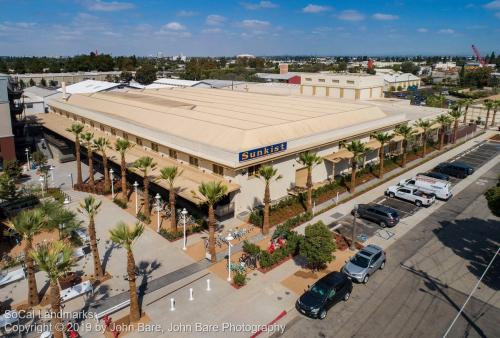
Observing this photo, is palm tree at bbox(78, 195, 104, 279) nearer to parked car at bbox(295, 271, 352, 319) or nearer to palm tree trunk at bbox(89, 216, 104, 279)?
palm tree trunk at bbox(89, 216, 104, 279)

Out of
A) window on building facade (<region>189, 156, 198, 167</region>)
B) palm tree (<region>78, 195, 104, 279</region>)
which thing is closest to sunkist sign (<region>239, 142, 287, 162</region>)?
window on building facade (<region>189, 156, 198, 167</region>)

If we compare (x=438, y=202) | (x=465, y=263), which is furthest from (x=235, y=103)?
(x=465, y=263)

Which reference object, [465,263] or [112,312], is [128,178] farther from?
[465,263]

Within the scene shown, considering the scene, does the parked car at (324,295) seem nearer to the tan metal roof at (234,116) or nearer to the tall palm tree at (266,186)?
the tall palm tree at (266,186)

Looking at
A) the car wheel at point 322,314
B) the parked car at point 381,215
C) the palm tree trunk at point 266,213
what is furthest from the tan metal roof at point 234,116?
the car wheel at point 322,314

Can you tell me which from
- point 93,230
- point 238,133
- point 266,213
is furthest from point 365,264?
point 93,230
